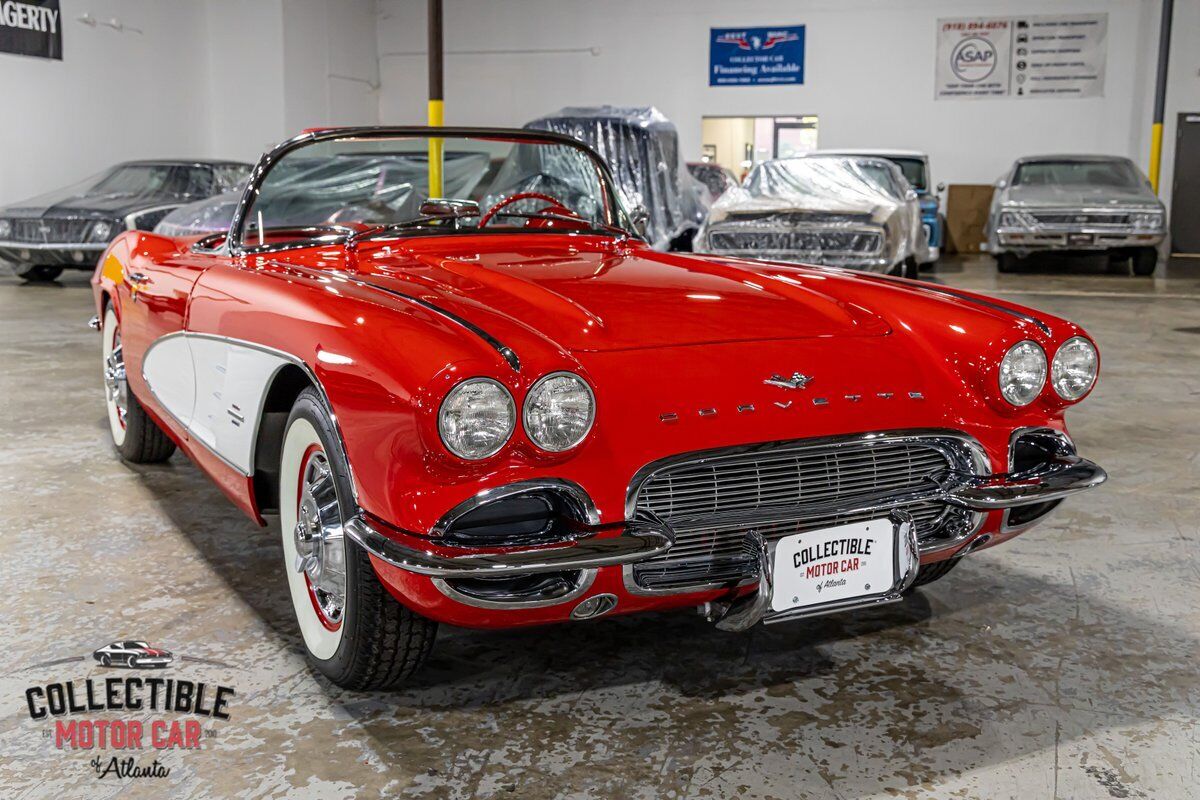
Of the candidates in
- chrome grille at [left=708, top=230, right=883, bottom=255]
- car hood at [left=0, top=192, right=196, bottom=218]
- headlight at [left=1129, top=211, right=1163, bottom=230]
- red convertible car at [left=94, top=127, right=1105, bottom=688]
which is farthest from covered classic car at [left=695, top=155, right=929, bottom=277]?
red convertible car at [left=94, top=127, right=1105, bottom=688]

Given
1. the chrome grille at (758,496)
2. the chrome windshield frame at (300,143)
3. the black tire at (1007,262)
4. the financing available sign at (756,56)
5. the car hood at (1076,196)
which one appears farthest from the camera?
the financing available sign at (756,56)

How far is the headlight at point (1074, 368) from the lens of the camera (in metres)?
2.45

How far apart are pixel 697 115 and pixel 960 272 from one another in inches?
237

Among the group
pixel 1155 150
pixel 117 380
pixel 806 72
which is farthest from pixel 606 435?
pixel 806 72

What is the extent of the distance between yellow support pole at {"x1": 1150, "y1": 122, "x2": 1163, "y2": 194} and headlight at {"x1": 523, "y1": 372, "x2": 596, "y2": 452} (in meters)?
15.5

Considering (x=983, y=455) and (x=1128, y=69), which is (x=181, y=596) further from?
(x=1128, y=69)

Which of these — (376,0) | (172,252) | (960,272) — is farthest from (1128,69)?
(172,252)

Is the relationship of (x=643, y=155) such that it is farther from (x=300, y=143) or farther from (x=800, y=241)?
(x=300, y=143)

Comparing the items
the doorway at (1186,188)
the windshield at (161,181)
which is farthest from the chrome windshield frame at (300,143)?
the doorway at (1186,188)

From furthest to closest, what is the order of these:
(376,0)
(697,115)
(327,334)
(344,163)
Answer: (376,0), (697,115), (344,163), (327,334)

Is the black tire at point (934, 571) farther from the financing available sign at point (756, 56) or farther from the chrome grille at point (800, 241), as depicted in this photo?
the financing available sign at point (756, 56)

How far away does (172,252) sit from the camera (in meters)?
3.60

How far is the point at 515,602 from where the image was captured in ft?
6.38

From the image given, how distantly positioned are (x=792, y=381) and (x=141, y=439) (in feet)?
8.89
